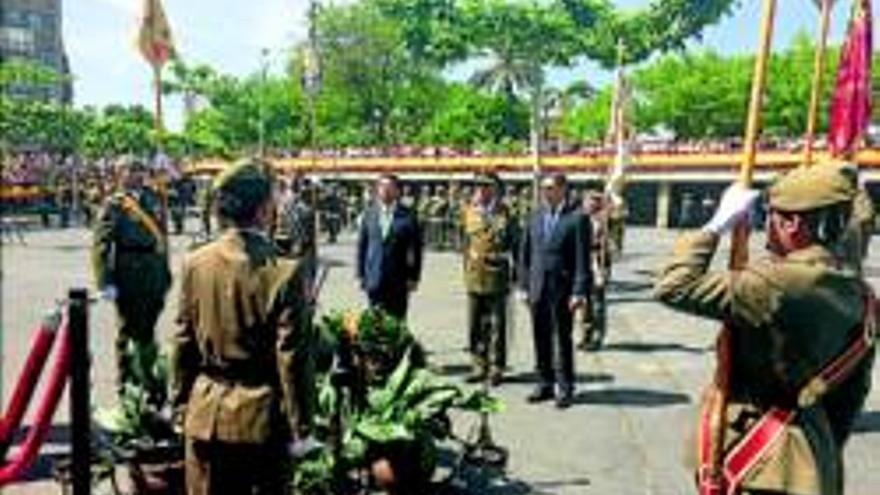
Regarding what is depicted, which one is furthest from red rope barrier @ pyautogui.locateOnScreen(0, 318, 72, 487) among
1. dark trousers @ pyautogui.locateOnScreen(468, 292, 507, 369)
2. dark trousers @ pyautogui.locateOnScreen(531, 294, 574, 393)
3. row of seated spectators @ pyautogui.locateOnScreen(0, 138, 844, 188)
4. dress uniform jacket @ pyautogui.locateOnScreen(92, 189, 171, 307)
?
row of seated spectators @ pyautogui.locateOnScreen(0, 138, 844, 188)

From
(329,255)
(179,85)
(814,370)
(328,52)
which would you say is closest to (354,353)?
(814,370)

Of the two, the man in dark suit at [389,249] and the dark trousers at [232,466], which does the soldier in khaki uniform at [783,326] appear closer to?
the dark trousers at [232,466]

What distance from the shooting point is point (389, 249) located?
11797 mm

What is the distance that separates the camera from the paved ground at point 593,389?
8797mm

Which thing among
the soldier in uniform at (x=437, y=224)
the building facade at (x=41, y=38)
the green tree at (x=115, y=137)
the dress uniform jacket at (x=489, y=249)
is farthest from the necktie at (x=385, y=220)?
the building facade at (x=41, y=38)

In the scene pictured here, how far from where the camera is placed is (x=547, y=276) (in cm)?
1138

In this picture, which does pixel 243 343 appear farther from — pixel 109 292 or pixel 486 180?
pixel 486 180

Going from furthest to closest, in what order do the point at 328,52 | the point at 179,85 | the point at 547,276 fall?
the point at 179,85, the point at 328,52, the point at 547,276

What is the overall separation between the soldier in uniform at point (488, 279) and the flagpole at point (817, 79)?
4.14m

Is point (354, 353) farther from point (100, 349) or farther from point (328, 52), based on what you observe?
point (328, 52)

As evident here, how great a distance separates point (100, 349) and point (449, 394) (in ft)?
23.9

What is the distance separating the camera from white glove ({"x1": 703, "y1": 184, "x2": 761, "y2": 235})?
14.4ft

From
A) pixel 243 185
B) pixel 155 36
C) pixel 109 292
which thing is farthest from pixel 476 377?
pixel 243 185

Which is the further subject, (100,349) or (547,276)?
(100,349)
